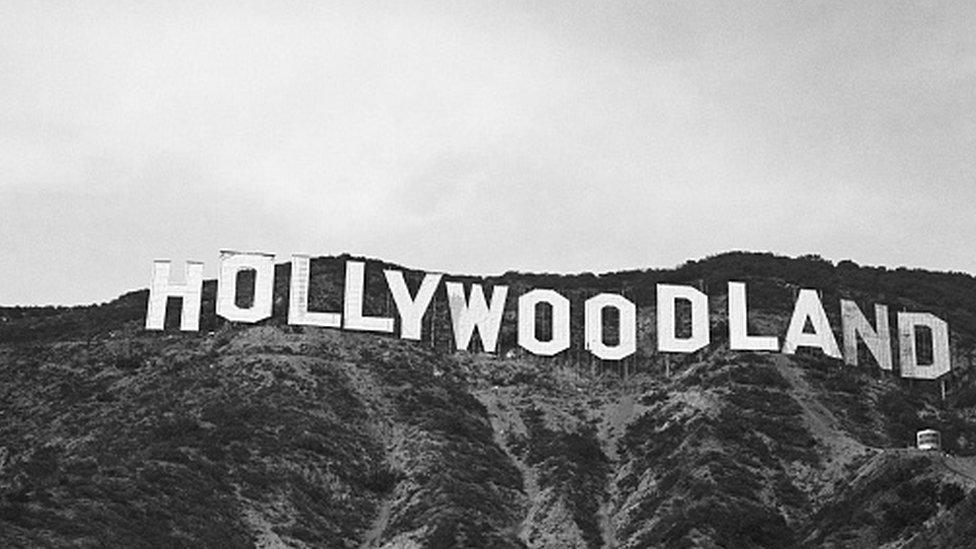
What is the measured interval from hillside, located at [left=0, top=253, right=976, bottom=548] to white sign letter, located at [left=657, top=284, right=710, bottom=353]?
11.0 feet

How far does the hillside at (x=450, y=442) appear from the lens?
79500 mm

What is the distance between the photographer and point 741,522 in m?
81.6

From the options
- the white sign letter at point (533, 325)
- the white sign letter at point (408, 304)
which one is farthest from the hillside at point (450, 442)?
the white sign letter at point (533, 325)

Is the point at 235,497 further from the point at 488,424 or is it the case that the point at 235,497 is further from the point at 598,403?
the point at 598,403

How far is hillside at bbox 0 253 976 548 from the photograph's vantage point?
261ft

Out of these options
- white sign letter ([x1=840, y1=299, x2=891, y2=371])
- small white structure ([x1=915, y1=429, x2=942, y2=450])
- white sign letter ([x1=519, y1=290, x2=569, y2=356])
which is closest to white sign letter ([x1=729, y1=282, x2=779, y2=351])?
white sign letter ([x1=840, y1=299, x2=891, y2=371])

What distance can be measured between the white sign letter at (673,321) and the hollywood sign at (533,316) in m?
0.07

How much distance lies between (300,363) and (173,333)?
46.8 ft

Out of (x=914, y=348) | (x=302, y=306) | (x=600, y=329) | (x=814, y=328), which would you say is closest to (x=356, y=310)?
(x=302, y=306)

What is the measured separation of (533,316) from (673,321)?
33.6 ft

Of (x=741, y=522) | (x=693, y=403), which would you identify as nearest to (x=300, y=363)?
(x=693, y=403)

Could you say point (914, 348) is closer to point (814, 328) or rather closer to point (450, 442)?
point (814, 328)

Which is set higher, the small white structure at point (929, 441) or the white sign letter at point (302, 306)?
the white sign letter at point (302, 306)

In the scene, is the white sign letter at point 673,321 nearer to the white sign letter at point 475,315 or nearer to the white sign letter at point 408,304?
the white sign letter at point 475,315
